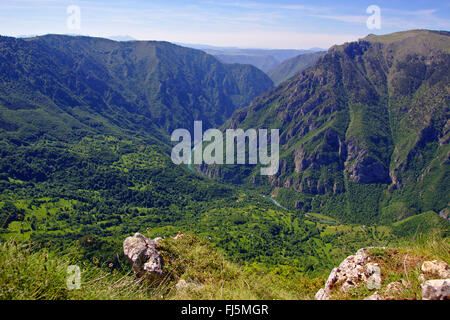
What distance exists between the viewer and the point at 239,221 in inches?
4540

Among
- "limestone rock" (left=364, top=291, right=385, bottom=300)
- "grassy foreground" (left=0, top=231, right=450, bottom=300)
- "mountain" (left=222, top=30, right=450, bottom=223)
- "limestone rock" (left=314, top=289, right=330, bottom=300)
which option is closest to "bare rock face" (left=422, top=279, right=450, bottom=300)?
"grassy foreground" (left=0, top=231, right=450, bottom=300)

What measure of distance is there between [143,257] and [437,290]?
1076 cm

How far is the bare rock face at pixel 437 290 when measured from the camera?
18.8 feet

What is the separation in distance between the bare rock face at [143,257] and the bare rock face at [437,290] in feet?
30.8

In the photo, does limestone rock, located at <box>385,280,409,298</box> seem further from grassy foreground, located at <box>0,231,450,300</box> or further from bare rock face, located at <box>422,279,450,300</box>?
bare rock face, located at <box>422,279,450,300</box>

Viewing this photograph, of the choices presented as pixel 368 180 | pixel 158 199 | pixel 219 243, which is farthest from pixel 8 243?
pixel 368 180

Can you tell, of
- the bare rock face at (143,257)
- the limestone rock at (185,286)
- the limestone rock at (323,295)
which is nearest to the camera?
the limestone rock at (185,286)

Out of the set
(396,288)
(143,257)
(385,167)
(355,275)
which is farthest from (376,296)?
(385,167)

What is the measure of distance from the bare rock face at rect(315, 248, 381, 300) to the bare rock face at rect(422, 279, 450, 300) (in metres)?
2.86

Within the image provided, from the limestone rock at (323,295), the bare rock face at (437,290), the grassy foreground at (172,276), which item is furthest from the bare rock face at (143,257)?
the bare rock face at (437,290)

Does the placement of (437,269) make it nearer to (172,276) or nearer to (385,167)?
(172,276)

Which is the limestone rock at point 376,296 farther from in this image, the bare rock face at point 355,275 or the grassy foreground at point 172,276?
the bare rock face at point 355,275
